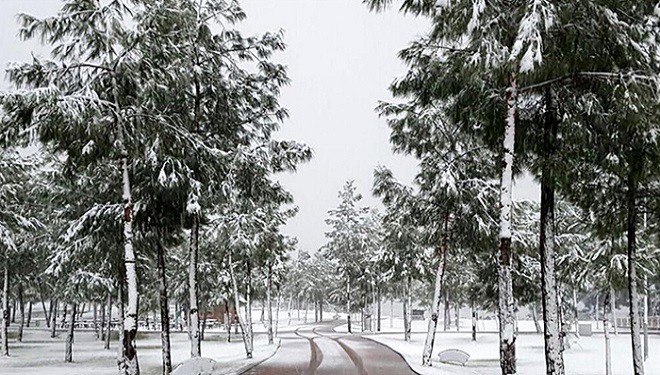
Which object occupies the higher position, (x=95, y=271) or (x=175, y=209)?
(x=175, y=209)

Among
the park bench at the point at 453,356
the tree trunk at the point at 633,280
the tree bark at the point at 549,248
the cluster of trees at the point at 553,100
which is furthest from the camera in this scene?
the park bench at the point at 453,356

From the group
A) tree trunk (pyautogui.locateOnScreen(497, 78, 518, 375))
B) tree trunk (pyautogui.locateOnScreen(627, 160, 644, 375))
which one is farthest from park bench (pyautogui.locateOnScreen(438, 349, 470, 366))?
tree trunk (pyautogui.locateOnScreen(497, 78, 518, 375))

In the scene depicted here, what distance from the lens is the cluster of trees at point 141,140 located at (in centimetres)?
1199

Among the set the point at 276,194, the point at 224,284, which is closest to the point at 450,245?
the point at 276,194

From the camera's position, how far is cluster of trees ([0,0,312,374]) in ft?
39.3

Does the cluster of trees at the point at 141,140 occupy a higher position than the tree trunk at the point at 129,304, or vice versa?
the cluster of trees at the point at 141,140

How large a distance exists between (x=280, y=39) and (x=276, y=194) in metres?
4.76

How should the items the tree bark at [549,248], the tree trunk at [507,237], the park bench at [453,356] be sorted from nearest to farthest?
the tree trunk at [507,237] → the tree bark at [549,248] → the park bench at [453,356]

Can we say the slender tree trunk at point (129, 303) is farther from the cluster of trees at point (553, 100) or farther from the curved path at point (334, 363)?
the curved path at point (334, 363)

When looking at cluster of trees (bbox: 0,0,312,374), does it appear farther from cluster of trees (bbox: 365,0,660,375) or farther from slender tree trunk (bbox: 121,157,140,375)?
cluster of trees (bbox: 365,0,660,375)

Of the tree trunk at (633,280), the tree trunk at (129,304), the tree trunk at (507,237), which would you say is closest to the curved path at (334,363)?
the tree trunk at (129,304)

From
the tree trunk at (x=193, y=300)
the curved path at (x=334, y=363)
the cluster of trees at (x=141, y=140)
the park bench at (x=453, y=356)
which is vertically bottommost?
the curved path at (x=334, y=363)

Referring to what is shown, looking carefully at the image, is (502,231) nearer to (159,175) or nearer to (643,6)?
(643,6)

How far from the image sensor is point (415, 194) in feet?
71.4
